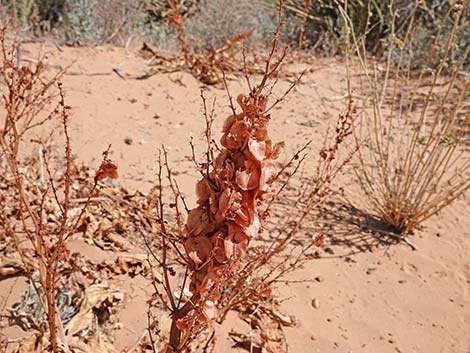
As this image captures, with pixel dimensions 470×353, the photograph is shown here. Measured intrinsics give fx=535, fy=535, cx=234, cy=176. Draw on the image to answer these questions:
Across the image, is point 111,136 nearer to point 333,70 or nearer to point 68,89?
point 68,89

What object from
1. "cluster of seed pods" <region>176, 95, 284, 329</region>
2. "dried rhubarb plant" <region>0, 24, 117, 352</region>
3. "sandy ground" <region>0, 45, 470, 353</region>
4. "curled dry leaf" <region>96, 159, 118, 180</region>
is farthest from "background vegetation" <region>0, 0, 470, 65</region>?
"cluster of seed pods" <region>176, 95, 284, 329</region>

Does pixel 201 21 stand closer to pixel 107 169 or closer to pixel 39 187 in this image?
pixel 39 187

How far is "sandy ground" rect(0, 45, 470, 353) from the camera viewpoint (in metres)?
2.61

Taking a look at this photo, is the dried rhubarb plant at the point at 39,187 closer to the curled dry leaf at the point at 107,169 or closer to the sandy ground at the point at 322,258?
the curled dry leaf at the point at 107,169

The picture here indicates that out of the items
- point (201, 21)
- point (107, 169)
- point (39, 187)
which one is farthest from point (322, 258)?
point (201, 21)

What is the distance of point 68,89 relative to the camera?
4.85m

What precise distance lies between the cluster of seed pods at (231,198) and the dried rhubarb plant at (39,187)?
342 mm

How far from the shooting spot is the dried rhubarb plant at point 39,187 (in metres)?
1.62

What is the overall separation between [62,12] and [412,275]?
549 centimetres

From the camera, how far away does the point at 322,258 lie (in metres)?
3.14

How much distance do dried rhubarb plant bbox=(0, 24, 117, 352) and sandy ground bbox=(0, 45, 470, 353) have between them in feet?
0.92

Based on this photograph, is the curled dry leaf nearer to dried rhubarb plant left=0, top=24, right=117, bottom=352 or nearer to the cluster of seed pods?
dried rhubarb plant left=0, top=24, right=117, bottom=352

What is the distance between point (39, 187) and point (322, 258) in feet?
5.68

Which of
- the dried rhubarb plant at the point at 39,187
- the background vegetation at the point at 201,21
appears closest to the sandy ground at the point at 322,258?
the dried rhubarb plant at the point at 39,187
